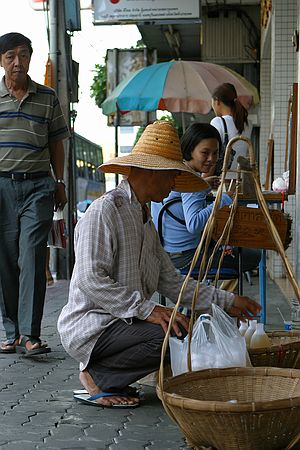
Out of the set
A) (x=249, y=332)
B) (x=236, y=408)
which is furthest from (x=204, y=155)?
(x=236, y=408)

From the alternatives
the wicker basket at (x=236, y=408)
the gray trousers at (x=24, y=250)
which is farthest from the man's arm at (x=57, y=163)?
the wicker basket at (x=236, y=408)

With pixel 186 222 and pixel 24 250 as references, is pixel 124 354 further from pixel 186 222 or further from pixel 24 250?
pixel 24 250

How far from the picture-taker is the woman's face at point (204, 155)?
5.91 m

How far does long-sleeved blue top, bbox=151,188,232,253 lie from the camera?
230 inches

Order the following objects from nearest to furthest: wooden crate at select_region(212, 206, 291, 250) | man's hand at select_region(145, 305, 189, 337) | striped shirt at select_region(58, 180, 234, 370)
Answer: man's hand at select_region(145, 305, 189, 337)
striped shirt at select_region(58, 180, 234, 370)
wooden crate at select_region(212, 206, 291, 250)

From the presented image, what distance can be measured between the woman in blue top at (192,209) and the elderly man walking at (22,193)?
2.66 feet

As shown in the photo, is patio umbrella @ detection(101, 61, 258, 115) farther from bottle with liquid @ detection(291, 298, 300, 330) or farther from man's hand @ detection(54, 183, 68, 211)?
bottle with liquid @ detection(291, 298, 300, 330)

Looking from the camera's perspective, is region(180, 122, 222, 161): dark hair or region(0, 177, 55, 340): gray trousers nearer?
region(180, 122, 222, 161): dark hair

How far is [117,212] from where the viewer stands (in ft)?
14.9

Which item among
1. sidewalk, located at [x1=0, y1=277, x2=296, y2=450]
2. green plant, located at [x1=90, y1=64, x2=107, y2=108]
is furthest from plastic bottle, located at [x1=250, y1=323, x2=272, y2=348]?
green plant, located at [x1=90, y1=64, x2=107, y2=108]

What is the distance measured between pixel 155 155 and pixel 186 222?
1.44 meters

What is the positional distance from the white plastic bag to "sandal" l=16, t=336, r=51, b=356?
193 cm

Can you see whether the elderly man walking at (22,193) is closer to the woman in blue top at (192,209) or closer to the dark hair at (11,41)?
the dark hair at (11,41)

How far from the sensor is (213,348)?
4.15 meters
